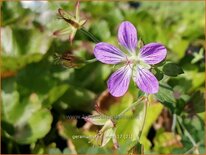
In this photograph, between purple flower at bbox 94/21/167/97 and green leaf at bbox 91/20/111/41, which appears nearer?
purple flower at bbox 94/21/167/97

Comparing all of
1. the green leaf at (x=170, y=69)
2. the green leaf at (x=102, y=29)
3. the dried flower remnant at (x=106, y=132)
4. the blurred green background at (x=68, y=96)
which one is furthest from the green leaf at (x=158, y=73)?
the green leaf at (x=102, y=29)

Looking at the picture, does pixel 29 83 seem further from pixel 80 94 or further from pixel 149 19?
pixel 149 19

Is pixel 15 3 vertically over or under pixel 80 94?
over

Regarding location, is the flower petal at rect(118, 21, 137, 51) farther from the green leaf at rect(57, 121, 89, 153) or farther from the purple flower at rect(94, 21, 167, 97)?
the green leaf at rect(57, 121, 89, 153)

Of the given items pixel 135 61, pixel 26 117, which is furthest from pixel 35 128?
pixel 135 61

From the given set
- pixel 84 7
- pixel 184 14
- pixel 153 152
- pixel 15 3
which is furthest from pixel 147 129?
pixel 184 14

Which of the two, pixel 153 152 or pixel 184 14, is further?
pixel 184 14

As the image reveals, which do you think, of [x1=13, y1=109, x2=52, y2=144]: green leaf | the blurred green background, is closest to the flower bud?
the blurred green background
